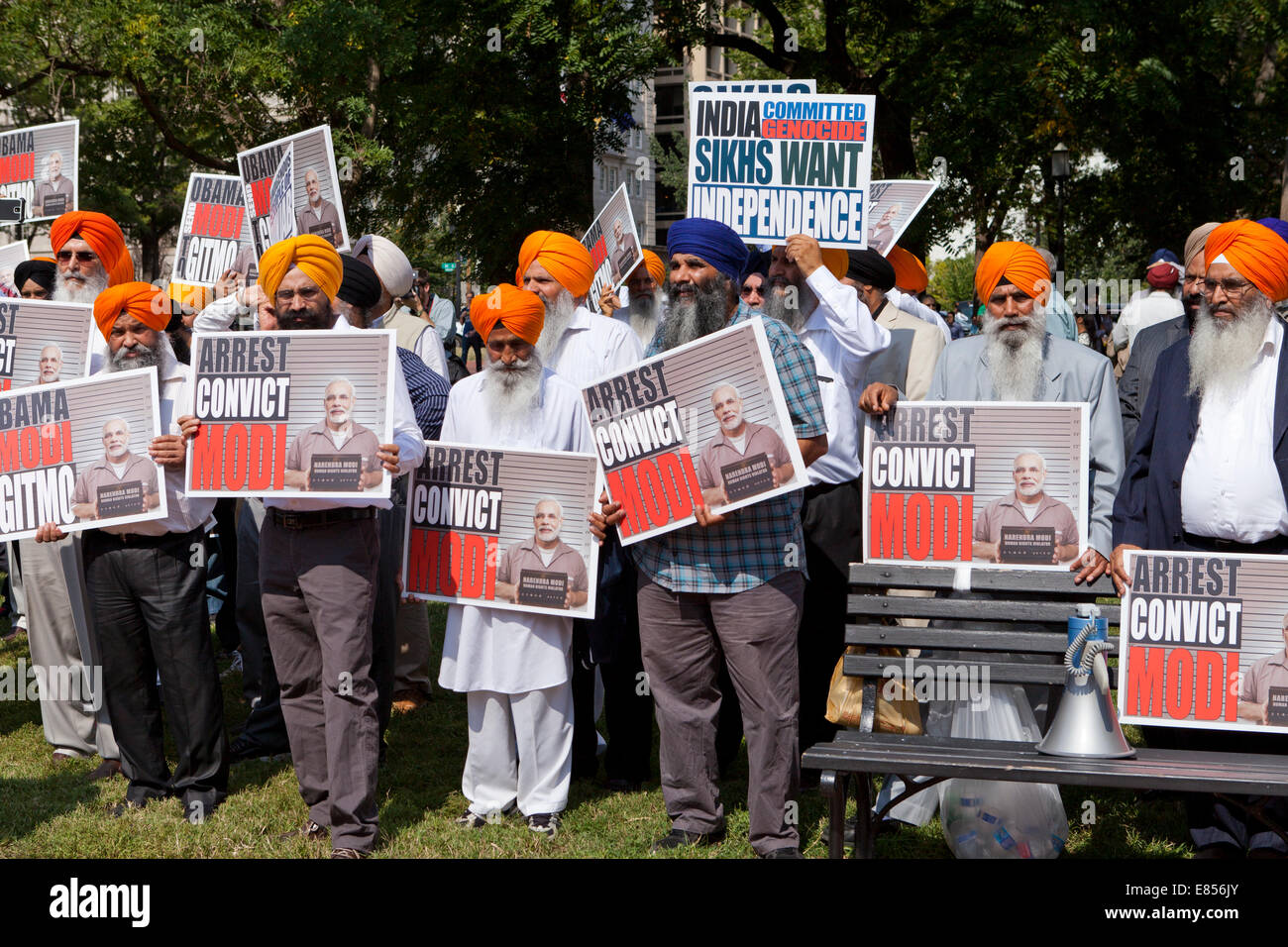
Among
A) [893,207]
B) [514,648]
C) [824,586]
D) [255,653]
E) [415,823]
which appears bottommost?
[415,823]

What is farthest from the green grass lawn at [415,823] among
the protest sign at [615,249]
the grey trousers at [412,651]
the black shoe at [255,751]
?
the protest sign at [615,249]

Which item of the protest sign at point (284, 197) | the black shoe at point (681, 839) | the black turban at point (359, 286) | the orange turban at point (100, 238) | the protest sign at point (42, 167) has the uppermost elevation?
the protest sign at point (42, 167)

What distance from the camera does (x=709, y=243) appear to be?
557cm

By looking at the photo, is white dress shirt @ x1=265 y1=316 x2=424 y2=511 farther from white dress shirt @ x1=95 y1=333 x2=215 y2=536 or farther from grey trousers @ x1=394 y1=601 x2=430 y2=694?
Answer: grey trousers @ x1=394 y1=601 x2=430 y2=694

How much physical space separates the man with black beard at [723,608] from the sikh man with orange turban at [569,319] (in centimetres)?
117

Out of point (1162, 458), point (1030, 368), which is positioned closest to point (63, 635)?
point (1030, 368)

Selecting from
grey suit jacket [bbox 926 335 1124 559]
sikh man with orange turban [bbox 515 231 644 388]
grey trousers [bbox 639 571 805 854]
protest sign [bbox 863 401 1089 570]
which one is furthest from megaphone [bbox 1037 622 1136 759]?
sikh man with orange turban [bbox 515 231 644 388]

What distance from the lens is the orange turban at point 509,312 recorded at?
19.1ft

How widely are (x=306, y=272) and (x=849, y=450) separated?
2380 mm

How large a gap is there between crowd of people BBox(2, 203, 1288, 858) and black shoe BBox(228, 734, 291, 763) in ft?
0.05

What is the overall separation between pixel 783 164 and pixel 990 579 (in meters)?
2.16

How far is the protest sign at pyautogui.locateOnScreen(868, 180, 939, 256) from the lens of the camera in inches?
328

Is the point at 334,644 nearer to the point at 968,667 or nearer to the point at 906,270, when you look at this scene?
the point at 968,667

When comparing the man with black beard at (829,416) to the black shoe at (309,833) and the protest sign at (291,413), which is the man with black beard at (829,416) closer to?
the protest sign at (291,413)
